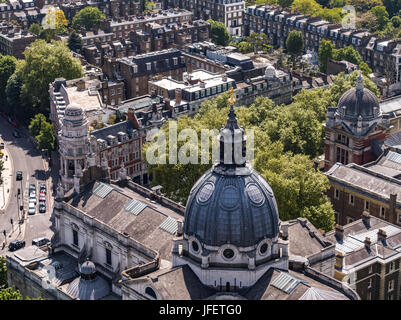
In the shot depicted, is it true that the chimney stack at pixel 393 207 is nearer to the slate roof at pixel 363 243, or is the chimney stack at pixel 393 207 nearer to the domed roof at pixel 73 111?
the slate roof at pixel 363 243

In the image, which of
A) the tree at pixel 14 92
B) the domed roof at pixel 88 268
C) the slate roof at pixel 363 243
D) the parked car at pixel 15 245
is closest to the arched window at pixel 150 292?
the domed roof at pixel 88 268

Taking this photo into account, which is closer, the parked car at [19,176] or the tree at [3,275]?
the tree at [3,275]

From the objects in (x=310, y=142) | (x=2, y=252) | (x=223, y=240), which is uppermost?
(x=223, y=240)

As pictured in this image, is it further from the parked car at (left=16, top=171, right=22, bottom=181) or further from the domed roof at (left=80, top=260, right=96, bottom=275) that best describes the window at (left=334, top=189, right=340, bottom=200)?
the parked car at (left=16, top=171, right=22, bottom=181)

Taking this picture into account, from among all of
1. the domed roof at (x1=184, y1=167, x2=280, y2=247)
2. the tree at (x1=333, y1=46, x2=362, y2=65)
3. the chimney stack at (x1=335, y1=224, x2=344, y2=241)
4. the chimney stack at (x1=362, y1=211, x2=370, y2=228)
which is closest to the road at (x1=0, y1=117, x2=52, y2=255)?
the chimney stack at (x1=335, y1=224, x2=344, y2=241)

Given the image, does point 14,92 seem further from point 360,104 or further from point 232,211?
point 232,211

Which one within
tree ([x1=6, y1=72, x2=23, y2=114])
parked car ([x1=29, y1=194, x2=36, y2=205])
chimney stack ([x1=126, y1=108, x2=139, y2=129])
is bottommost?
parked car ([x1=29, y1=194, x2=36, y2=205])

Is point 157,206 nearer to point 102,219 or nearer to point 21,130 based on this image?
point 102,219

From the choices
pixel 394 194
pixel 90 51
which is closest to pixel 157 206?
pixel 394 194
